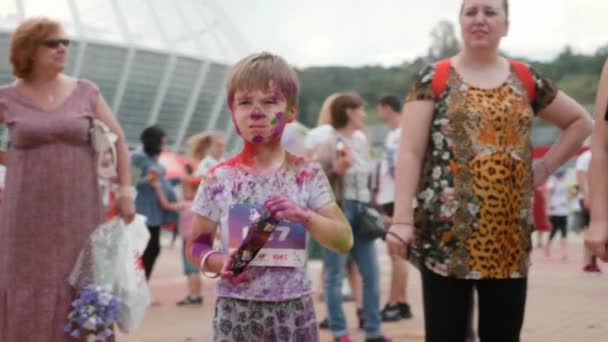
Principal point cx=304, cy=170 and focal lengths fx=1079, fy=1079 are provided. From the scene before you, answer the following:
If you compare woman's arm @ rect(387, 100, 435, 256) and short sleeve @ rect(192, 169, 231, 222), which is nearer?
short sleeve @ rect(192, 169, 231, 222)

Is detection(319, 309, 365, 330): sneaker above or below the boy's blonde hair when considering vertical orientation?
below

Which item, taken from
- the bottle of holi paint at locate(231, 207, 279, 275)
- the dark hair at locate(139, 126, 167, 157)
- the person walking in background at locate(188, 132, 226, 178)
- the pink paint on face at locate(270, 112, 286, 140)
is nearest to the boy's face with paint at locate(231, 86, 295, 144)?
the pink paint on face at locate(270, 112, 286, 140)

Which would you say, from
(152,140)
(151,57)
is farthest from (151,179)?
(151,57)

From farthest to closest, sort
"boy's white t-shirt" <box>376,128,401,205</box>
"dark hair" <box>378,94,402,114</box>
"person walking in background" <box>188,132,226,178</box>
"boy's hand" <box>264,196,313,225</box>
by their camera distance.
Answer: "person walking in background" <box>188,132,226,178</box> < "dark hair" <box>378,94,402,114</box> < "boy's white t-shirt" <box>376,128,401,205</box> < "boy's hand" <box>264,196,313,225</box>

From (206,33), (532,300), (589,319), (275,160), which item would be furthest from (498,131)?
(206,33)

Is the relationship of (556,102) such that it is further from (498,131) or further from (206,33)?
(206,33)

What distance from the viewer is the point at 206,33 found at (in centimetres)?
5922

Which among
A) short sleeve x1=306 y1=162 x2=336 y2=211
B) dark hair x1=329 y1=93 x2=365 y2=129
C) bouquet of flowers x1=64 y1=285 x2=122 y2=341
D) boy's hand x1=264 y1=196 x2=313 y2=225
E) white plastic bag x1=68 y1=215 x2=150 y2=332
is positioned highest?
dark hair x1=329 y1=93 x2=365 y2=129

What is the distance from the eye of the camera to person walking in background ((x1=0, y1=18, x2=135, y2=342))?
489cm

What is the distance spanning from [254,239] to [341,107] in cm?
417

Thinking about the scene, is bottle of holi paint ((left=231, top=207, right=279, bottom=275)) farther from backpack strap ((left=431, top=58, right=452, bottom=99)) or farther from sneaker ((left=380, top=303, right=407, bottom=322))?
sneaker ((left=380, top=303, right=407, bottom=322))

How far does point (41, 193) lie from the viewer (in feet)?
16.1

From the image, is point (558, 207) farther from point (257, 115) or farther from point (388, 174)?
point (257, 115)

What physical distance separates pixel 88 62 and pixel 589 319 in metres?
46.3
